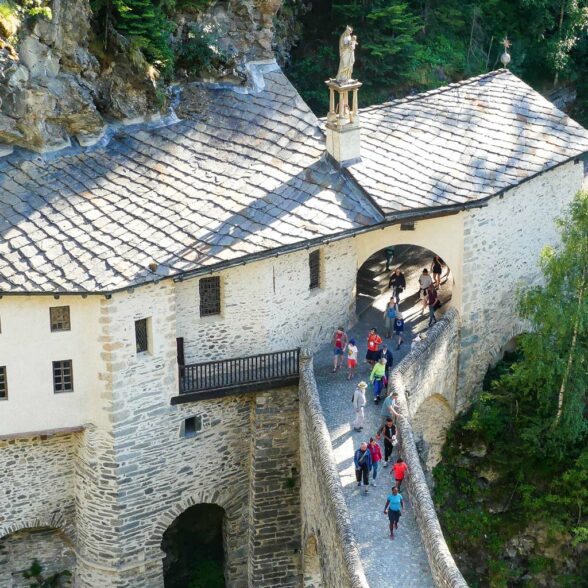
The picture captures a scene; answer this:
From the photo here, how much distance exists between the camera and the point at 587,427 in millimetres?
50531

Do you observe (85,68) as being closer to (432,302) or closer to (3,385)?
(3,385)

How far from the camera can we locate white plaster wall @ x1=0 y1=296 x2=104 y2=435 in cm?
4250

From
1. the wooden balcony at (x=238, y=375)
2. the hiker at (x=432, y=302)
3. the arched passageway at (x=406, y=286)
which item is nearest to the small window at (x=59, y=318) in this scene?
the wooden balcony at (x=238, y=375)

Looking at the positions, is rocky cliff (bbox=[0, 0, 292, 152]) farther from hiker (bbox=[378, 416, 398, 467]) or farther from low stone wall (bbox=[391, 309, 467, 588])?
hiker (bbox=[378, 416, 398, 467])

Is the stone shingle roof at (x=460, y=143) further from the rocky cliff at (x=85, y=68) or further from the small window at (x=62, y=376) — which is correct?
the small window at (x=62, y=376)

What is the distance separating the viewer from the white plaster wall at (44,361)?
4250 centimetres

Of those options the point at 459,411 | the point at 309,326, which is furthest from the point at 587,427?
the point at 309,326

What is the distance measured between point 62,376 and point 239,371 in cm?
526

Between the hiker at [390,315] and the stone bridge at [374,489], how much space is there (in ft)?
4.08

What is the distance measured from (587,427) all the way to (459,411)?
13.8ft

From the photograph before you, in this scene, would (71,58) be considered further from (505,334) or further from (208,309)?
(505,334)

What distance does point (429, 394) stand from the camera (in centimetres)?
4816

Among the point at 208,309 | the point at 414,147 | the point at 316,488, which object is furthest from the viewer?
the point at 414,147

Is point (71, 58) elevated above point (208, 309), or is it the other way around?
point (71, 58)
